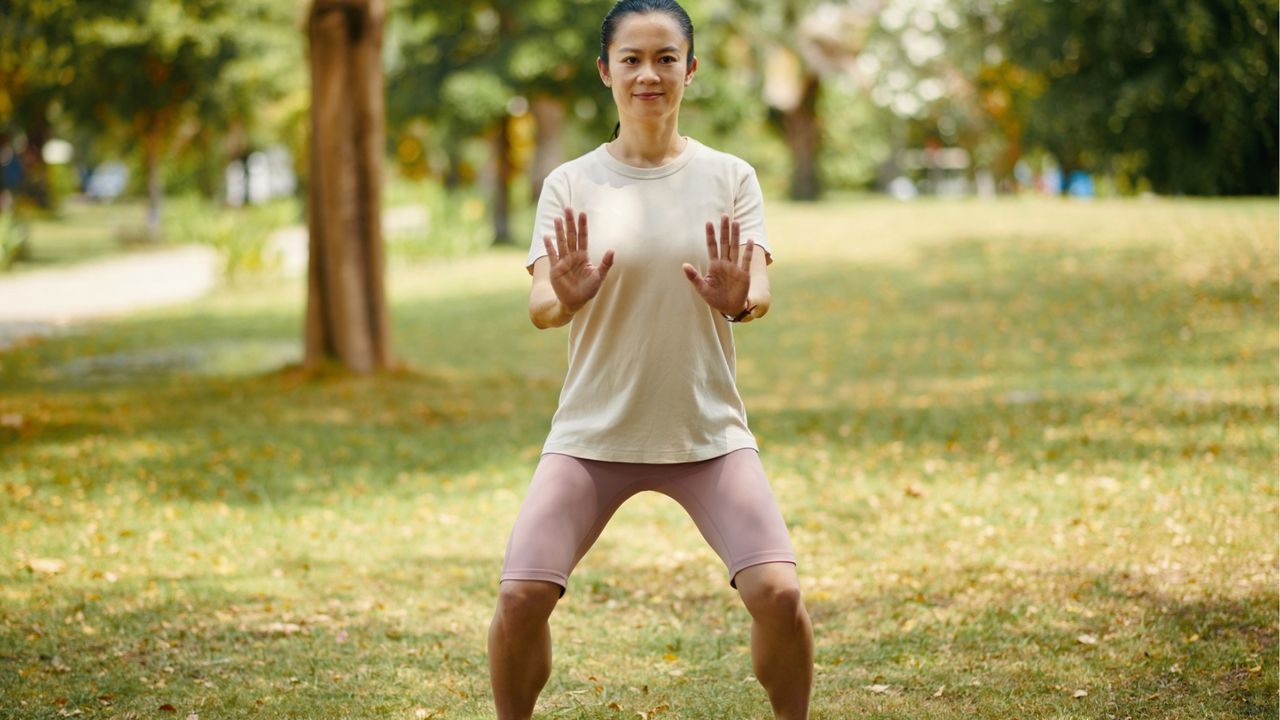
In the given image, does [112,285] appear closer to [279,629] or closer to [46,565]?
[46,565]

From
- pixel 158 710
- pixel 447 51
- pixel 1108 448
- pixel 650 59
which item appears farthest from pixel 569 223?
pixel 447 51

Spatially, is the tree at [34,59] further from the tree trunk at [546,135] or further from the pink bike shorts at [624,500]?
the pink bike shorts at [624,500]

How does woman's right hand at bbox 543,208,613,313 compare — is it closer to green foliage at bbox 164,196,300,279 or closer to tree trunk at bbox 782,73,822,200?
green foliage at bbox 164,196,300,279

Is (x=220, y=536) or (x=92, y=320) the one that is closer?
(x=220, y=536)

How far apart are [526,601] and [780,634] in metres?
0.73

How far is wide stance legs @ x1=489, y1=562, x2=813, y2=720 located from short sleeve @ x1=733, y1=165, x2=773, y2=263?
95 cm

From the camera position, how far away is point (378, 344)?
A: 14.1 meters

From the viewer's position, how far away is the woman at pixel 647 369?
3807 mm

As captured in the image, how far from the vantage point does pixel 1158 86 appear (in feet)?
71.6

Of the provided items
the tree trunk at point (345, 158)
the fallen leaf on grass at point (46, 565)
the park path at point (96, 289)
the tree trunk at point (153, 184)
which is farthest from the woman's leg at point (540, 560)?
the tree trunk at point (153, 184)

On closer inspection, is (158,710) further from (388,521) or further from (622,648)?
(388,521)

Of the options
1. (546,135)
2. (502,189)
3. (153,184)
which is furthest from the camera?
(153,184)

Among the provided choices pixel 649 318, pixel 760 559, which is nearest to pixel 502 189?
pixel 649 318

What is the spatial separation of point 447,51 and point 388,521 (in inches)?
981
